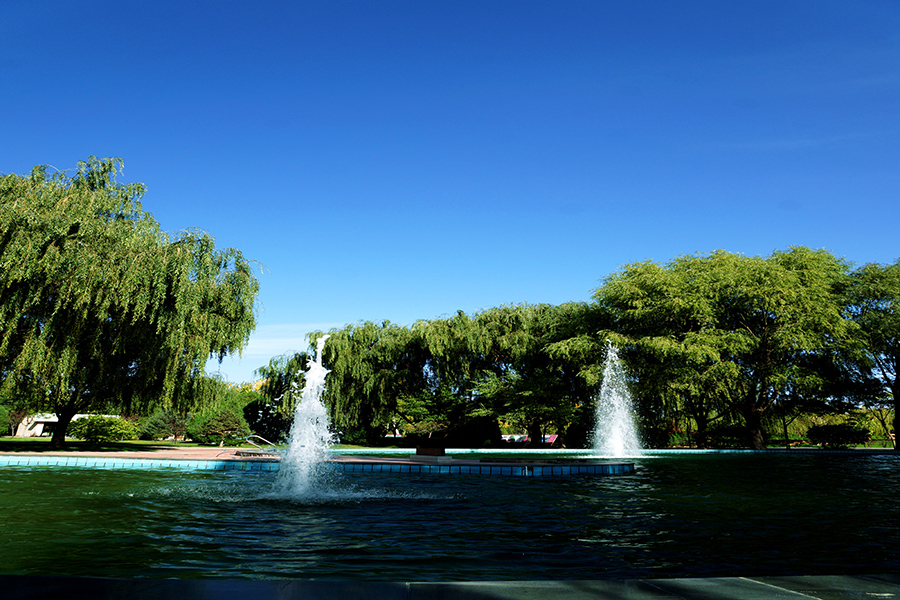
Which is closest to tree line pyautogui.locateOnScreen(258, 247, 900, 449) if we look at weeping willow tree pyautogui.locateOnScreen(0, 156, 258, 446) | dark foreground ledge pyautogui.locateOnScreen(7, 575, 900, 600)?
weeping willow tree pyautogui.locateOnScreen(0, 156, 258, 446)

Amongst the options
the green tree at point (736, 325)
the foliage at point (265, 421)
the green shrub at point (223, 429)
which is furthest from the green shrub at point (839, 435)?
the green shrub at point (223, 429)

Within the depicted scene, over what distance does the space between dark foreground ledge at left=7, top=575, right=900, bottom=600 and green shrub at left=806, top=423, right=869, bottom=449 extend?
27.9 meters

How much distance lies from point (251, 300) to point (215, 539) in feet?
42.0

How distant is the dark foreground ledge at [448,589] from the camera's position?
2.64 meters

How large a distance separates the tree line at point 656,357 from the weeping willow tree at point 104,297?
12.8m

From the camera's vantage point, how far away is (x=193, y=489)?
9172 millimetres

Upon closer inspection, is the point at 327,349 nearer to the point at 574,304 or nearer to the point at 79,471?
the point at 574,304

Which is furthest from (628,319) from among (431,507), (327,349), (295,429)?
(431,507)

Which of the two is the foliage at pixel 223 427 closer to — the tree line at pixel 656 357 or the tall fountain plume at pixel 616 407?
the tree line at pixel 656 357

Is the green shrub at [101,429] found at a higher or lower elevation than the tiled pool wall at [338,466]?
higher

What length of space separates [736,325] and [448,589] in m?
26.6

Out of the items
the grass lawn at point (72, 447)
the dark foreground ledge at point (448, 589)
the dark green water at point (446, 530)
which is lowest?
the grass lawn at point (72, 447)

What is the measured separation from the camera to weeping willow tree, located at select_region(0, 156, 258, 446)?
1334 cm

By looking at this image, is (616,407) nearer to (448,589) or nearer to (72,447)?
(72,447)
